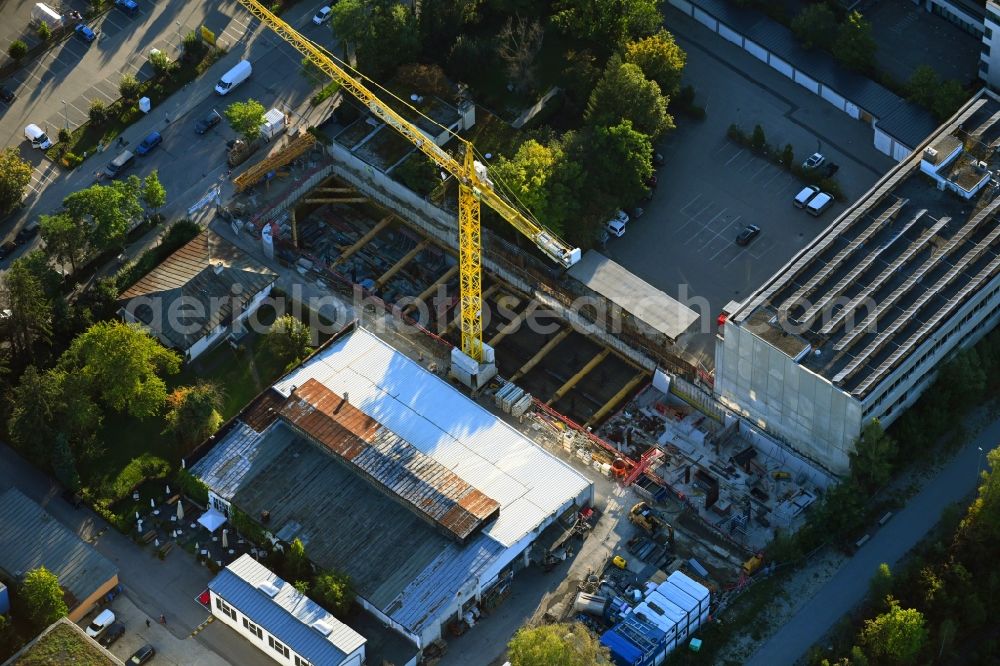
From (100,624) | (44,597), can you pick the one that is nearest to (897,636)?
(100,624)

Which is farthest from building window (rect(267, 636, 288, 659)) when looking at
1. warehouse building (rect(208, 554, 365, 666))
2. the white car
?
the white car

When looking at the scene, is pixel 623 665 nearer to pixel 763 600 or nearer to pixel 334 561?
pixel 763 600

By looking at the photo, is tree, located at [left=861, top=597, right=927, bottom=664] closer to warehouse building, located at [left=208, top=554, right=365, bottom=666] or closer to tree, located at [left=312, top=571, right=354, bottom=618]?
warehouse building, located at [left=208, top=554, right=365, bottom=666]

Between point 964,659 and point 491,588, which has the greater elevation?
point 964,659

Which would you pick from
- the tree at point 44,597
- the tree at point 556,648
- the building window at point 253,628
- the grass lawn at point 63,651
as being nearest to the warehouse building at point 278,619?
the building window at point 253,628

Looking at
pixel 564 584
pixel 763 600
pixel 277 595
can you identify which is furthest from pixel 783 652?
pixel 277 595

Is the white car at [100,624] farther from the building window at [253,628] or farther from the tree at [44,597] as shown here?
the building window at [253,628]
